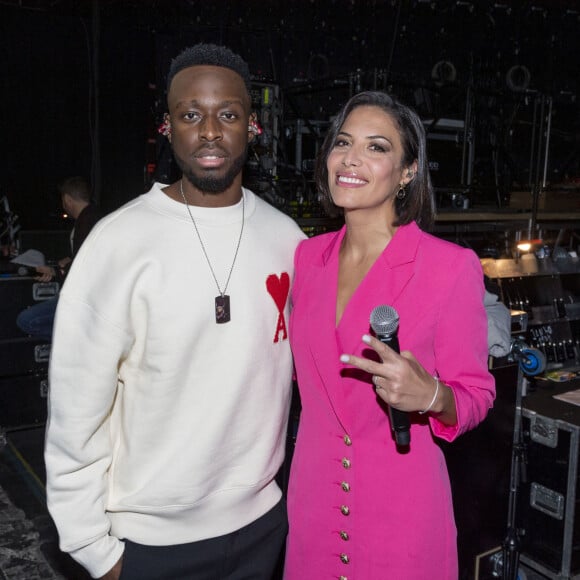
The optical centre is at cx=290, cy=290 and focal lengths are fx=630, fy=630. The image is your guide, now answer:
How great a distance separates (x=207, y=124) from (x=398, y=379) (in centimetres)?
76

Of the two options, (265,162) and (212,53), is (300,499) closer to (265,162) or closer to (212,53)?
(212,53)

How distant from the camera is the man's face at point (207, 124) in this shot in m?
1.55

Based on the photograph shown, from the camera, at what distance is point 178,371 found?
148 cm

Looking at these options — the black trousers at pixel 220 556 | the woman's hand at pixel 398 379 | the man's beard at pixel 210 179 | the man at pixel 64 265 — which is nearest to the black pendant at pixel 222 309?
the man's beard at pixel 210 179

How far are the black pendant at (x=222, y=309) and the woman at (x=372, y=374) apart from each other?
9.8 inches

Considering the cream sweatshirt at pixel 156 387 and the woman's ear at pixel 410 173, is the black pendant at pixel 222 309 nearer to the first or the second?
the cream sweatshirt at pixel 156 387

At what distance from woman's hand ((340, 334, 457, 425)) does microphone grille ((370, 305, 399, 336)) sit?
0.02 meters

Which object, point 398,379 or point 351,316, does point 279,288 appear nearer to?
point 351,316

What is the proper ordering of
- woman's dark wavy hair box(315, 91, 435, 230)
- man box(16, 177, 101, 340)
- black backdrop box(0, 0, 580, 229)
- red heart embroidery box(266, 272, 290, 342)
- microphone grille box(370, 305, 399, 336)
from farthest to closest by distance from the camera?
black backdrop box(0, 0, 580, 229) → man box(16, 177, 101, 340) → woman's dark wavy hair box(315, 91, 435, 230) → red heart embroidery box(266, 272, 290, 342) → microphone grille box(370, 305, 399, 336)

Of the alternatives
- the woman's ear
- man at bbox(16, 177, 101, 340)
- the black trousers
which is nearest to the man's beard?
the woman's ear

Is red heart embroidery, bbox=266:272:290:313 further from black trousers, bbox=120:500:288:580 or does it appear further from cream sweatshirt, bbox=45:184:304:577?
black trousers, bbox=120:500:288:580

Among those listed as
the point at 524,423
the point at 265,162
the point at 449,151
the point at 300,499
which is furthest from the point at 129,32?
the point at 300,499

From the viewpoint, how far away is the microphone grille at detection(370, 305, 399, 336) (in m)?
1.20

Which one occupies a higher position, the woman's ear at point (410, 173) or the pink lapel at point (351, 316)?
the woman's ear at point (410, 173)
